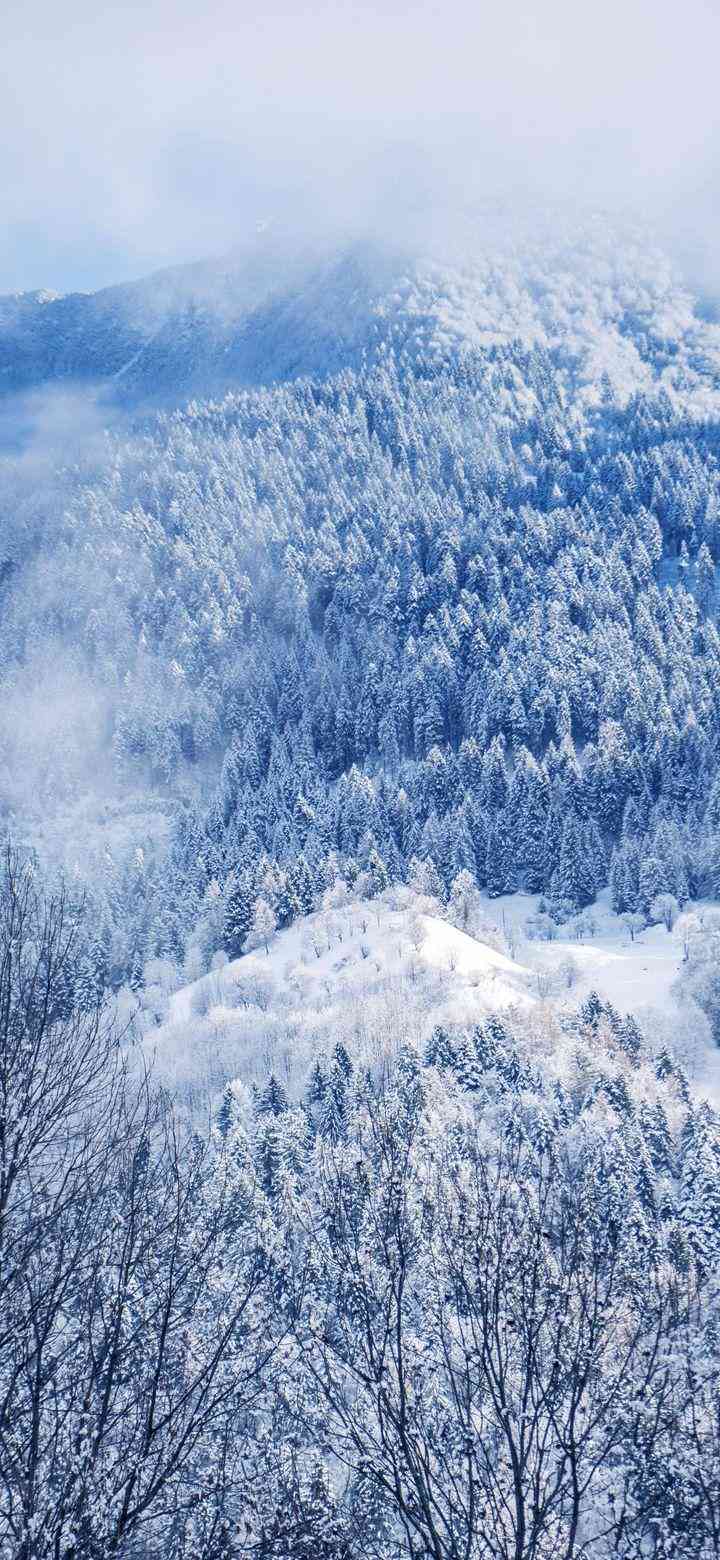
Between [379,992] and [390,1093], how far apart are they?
3533 centimetres

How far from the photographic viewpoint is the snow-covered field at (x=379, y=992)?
271 ft

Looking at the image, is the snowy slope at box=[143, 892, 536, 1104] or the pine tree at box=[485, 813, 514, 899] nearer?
the snowy slope at box=[143, 892, 536, 1104]

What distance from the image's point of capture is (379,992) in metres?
89.9

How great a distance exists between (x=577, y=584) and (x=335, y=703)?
5909cm

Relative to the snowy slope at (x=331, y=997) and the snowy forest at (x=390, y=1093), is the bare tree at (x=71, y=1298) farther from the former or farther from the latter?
the snowy slope at (x=331, y=997)

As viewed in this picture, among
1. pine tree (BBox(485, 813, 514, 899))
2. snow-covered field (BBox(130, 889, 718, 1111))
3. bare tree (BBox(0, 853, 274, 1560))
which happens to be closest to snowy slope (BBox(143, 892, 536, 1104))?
snow-covered field (BBox(130, 889, 718, 1111))

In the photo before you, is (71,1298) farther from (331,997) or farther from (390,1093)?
(331,997)

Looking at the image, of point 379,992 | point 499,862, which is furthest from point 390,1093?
point 499,862

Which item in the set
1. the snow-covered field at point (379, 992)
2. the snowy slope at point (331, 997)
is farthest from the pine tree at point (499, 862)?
the snowy slope at point (331, 997)

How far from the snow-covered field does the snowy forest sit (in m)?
0.57

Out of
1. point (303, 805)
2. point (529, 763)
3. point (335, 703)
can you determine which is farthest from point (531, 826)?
point (335, 703)

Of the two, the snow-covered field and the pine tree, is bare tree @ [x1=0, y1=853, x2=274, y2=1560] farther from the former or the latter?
the pine tree

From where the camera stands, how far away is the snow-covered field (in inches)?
3258

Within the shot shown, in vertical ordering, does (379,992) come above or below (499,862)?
below
